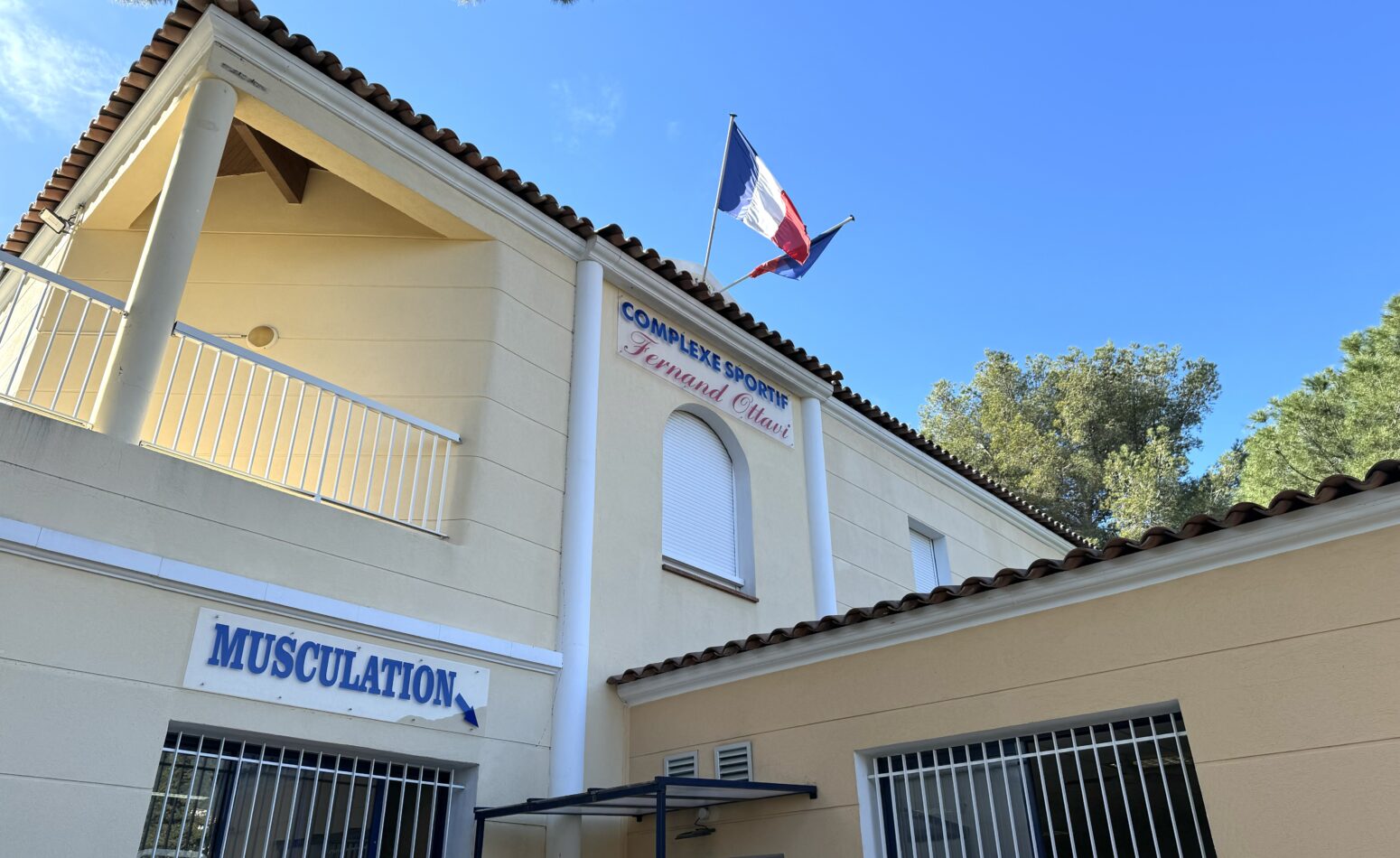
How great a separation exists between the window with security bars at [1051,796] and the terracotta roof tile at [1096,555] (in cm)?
84

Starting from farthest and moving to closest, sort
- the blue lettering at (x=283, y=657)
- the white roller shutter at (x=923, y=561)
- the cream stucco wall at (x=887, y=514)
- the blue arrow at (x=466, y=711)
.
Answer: the white roller shutter at (x=923, y=561) → the cream stucco wall at (x=887, y=514) → the blue arrow at (x=466, y=711) → the blue lettering at (x=283, y=657)

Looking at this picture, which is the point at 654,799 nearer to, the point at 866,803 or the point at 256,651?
the point at 866,803

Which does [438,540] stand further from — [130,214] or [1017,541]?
[1017,541]

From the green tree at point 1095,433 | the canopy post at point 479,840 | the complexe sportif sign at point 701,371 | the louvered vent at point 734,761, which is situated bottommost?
the canopy post at point 479,840

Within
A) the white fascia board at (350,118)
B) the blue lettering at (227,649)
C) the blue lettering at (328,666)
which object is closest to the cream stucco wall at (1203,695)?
the blue lettering at (328,666)

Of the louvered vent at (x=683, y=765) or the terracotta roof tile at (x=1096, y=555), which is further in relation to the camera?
the louvered vent at (x=683, y=765)

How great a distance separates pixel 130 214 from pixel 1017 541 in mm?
11914

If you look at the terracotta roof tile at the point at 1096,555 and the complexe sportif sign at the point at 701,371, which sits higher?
the complexe sportif sign at the point at 701,371

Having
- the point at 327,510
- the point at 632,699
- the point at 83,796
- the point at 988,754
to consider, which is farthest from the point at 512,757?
the point at 988,754

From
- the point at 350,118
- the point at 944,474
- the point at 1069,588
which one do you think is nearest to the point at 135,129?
the point at 350,118

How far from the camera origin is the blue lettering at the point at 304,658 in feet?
18.9

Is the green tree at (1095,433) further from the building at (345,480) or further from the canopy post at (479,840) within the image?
the canopy post at (479,840)

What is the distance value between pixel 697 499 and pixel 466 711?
3308 millimetres

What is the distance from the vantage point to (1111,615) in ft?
17.3
